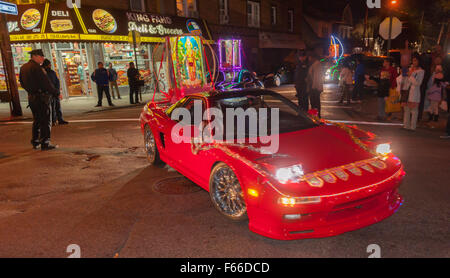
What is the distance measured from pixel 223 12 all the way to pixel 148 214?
24.1 m

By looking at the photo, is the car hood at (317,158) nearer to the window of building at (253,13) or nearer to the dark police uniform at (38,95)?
the dark police uniform at (38,95)

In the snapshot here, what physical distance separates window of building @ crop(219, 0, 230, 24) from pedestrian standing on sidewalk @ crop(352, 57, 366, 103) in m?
14.5

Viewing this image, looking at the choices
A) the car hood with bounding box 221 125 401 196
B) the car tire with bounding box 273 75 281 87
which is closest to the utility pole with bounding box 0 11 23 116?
the car hood with bounding box 221 125 401 196

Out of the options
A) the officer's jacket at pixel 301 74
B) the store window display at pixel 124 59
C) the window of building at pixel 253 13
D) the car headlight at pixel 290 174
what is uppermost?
the window of building at pixel 253 13

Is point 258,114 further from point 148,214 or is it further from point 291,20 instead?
point 291,20

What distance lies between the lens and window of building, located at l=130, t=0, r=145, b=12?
61.5 ft

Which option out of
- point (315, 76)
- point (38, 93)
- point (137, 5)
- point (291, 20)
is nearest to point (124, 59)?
point (137, 5)

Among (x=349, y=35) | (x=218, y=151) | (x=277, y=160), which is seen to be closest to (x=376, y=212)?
(x=277, y=160)

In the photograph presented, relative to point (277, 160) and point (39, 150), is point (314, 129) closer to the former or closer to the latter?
point (277, 160)

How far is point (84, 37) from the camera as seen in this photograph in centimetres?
1545

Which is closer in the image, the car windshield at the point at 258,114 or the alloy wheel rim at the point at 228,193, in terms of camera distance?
the alloy wheel rim at the point at 228,193

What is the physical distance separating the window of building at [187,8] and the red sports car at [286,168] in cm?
1880

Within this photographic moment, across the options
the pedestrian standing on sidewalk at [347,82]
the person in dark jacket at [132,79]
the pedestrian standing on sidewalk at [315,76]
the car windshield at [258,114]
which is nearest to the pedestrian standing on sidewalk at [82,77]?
the person in dark jacket at [132,79]

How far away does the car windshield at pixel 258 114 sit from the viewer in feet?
13.8
